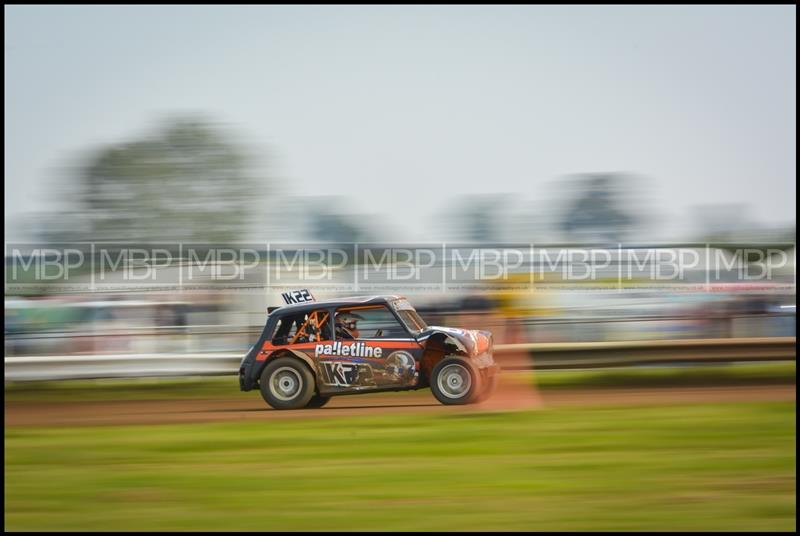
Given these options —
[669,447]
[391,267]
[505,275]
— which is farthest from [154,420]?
[505,275]

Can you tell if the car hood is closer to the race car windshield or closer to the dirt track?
the race car windshield

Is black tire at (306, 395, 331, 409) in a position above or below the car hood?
below

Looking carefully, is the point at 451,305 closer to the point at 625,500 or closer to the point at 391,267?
the point at 391,267

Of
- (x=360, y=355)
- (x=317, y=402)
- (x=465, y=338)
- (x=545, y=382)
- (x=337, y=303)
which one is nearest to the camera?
(x=465, y=338)

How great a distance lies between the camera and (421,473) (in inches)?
294

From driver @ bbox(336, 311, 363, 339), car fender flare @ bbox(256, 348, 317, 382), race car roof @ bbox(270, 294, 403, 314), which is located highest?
race car roof @ bbox(270, 294, 403, 314)

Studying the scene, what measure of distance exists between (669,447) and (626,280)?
36.5 ft

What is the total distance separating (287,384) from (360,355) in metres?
1.05

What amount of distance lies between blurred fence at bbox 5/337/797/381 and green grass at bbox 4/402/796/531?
2366mm

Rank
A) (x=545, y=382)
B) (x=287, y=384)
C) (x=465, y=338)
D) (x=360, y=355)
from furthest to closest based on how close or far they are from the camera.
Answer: (x=545, y=382) < (x=287, y=384) < (x=360, y=355) < (x=465, y=338)

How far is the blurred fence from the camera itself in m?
12.9

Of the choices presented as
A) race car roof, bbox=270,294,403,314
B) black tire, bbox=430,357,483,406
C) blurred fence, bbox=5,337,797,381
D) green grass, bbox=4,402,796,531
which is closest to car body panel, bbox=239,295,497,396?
race car roof, bbox=270,294,403,314

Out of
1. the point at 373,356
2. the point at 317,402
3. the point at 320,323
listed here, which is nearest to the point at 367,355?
the point at 373,356

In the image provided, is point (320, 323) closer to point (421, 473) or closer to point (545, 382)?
point (421, 473)
